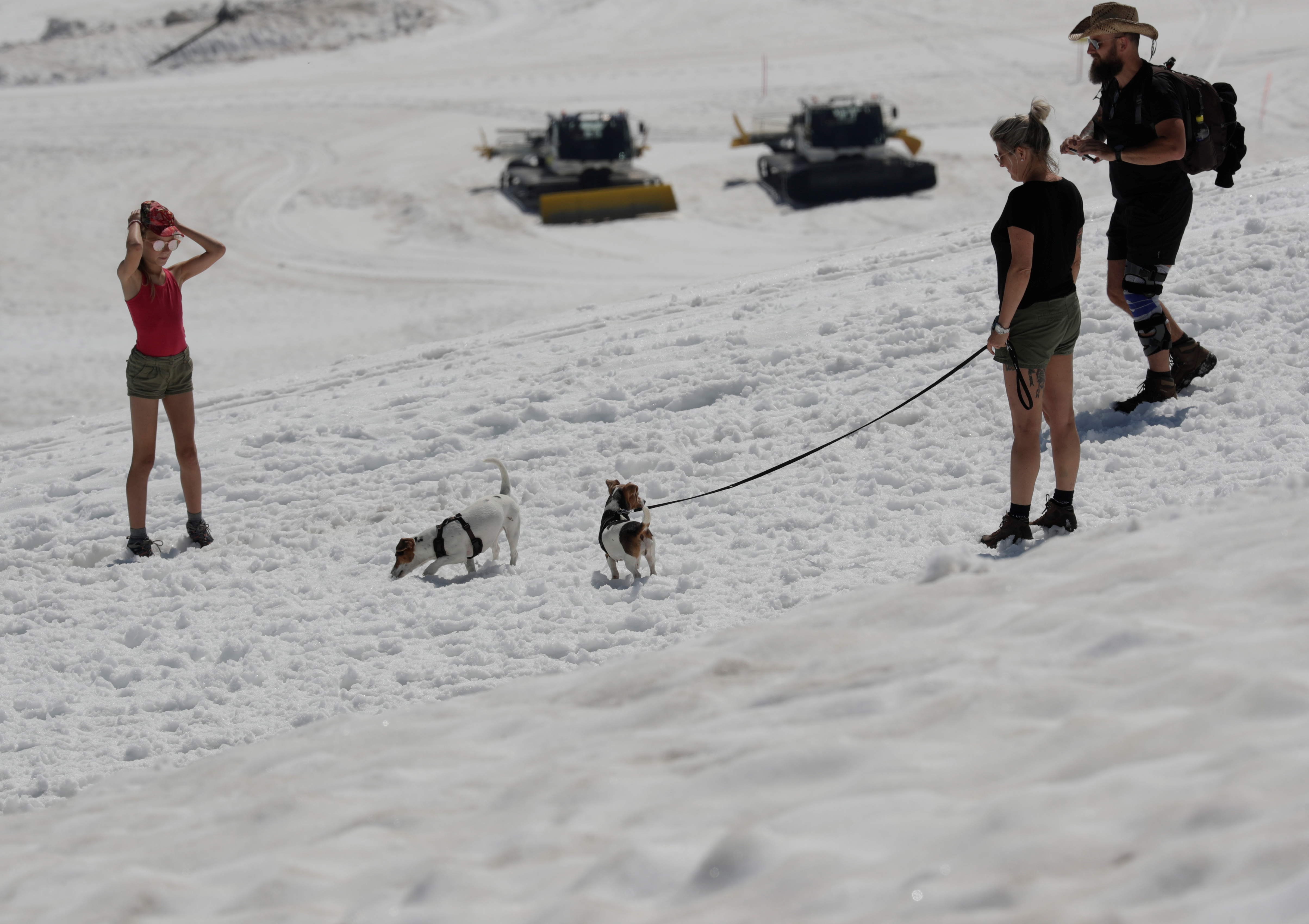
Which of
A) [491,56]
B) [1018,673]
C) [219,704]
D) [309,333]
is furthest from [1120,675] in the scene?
[491,56]

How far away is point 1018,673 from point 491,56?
33.0 metres

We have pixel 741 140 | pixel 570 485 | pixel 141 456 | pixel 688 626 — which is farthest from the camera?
pixel 741 140

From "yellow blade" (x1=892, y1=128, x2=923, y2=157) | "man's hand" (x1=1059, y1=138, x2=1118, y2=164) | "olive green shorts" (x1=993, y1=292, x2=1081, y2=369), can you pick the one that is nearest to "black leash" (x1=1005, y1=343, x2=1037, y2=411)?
"olive green shorts" (x1=993, y1=292, x2=1081, y2=369)

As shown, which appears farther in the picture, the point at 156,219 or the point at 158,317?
the point at 158,317

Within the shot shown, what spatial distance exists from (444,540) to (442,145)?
19.7 meters

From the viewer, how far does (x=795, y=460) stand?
630 cm

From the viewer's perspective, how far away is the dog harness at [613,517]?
18.4ft

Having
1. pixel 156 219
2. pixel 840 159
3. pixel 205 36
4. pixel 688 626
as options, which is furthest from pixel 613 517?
pixel 205 36

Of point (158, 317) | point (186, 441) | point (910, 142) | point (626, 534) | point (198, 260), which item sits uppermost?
point (910, 142)

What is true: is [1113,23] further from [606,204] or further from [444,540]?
Answer: [606,204]

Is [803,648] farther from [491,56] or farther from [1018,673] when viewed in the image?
[491,56]

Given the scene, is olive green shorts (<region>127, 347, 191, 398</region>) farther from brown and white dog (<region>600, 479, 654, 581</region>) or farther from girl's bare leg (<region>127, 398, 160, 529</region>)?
brown and white dog (<region>600, 479, 654, 581</region>)

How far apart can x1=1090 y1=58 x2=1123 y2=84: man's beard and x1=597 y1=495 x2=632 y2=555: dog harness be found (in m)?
2.99

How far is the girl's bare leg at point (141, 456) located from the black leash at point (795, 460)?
2.82 metres
